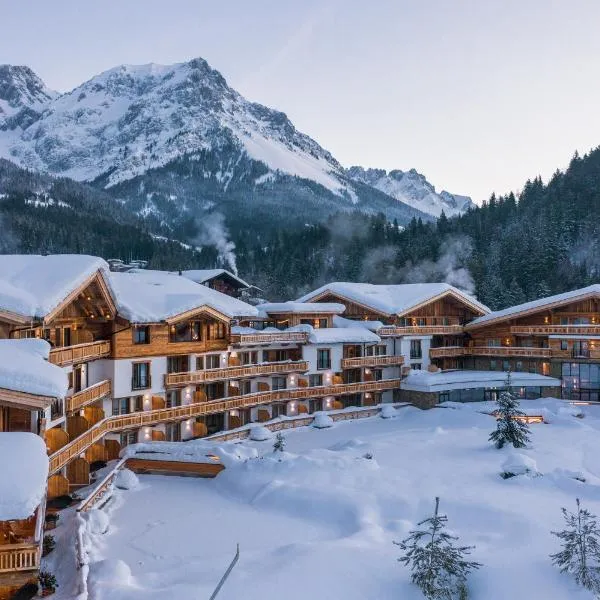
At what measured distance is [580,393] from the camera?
154 ft

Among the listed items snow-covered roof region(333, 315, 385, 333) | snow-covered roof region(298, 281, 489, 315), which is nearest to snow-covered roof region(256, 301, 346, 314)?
snow-covered roof region(333, 315, 385, 333)

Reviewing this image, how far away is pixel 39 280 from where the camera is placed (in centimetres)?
2683

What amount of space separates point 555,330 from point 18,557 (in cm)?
4413

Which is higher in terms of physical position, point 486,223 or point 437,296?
point 486,223

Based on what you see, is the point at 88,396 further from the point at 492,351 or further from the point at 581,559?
the point at 492,351

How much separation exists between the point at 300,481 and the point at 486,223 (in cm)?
9777

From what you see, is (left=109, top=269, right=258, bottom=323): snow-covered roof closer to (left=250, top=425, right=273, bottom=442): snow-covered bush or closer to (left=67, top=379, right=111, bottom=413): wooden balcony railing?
(left=67, top=379, right=111, bottom=413): wooden balcony railing

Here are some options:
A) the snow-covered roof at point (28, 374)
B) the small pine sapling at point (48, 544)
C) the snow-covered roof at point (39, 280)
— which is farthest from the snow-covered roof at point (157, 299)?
the small pine sapling at point (48, 544)

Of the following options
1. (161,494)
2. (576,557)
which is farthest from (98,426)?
(576,557)

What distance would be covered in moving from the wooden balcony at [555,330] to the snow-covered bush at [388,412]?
14320 mm

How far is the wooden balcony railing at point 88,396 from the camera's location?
27453 millimetres

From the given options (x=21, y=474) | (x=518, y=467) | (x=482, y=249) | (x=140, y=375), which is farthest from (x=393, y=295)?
(x=482, y=249)

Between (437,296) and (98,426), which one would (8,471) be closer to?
(98,426)

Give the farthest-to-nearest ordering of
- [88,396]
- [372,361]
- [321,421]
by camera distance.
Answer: [372,361] → [321,421] → [88,396]
